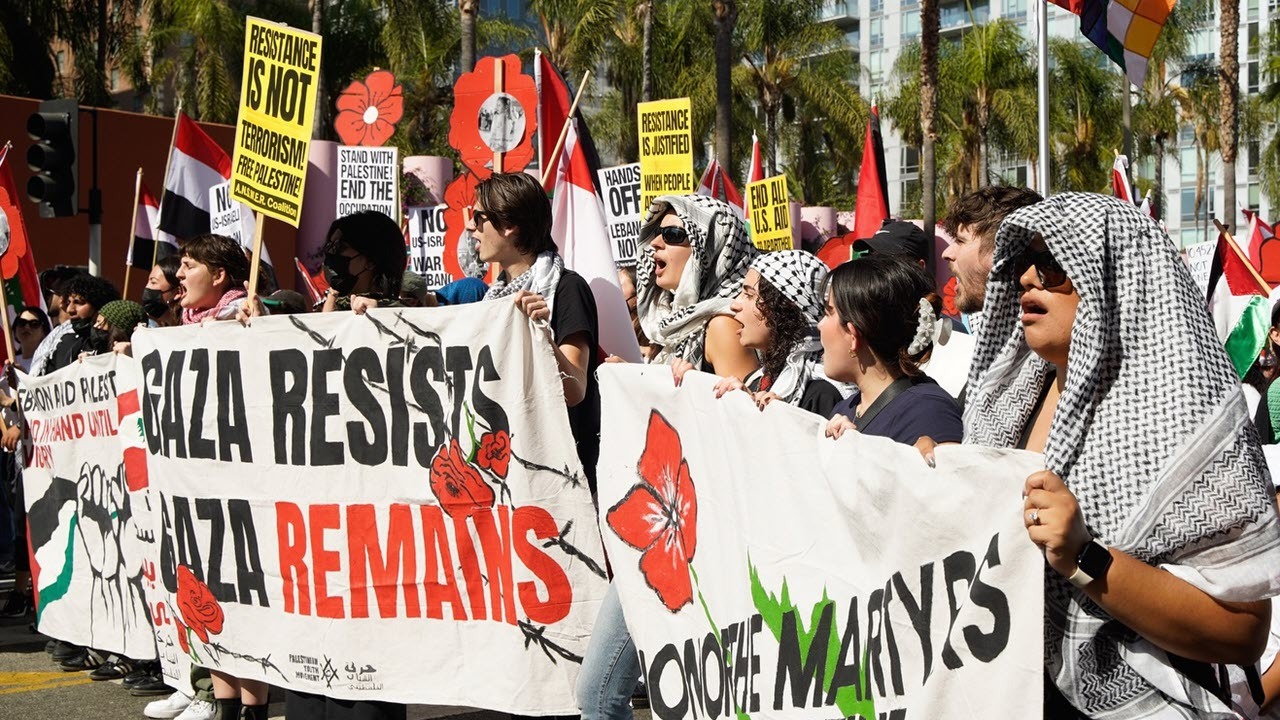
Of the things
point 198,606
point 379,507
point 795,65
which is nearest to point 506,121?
point 198,606

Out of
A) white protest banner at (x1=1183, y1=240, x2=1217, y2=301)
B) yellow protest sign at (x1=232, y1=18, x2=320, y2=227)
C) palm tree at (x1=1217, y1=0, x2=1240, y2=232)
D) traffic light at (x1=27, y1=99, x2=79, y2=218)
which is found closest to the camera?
yellow protest sign at (x1=232, y1=18, x2=320, y2=227)

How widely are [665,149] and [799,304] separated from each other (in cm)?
821

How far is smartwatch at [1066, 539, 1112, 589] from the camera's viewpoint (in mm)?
2303

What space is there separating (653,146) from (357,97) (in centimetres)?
738

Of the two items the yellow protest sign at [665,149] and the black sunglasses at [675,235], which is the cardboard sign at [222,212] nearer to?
the yellow protest sign at [665,149]

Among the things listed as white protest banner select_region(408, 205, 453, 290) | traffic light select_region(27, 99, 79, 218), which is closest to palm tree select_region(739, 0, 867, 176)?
white protest banner select_region(408, 205, 453, 290)

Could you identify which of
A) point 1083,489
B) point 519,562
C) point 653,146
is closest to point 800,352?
point 519,562

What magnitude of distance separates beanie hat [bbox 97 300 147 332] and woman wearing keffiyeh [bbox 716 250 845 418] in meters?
4.06

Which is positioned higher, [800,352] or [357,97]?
[357,97]

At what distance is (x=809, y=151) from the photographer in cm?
5612

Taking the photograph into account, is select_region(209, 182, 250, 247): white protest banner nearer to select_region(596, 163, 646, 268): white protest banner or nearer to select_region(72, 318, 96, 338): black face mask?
select_region(596, 163, 646, 268): white protest banner

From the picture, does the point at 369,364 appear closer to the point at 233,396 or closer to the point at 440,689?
the point at 233,396

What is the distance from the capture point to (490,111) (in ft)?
33.3

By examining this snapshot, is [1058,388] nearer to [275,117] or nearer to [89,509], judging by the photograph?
[275,117]
